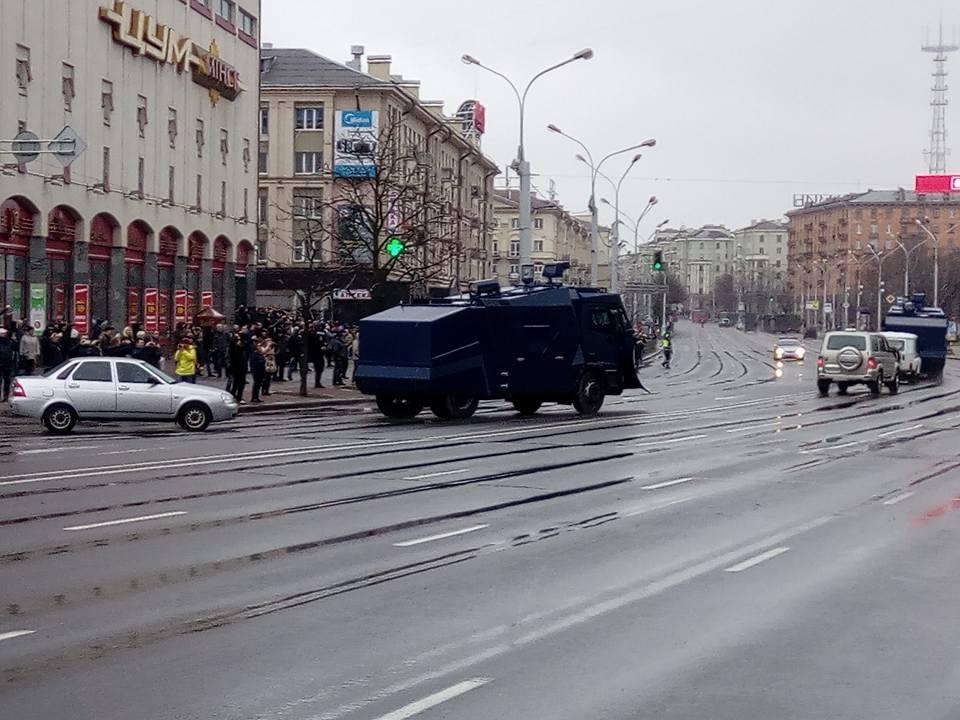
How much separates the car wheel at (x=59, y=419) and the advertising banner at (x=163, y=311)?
27.8 meters

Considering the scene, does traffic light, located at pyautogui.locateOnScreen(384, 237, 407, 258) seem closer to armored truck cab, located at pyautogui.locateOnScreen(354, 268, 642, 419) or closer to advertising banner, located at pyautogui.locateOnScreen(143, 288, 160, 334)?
armored truck cab, located at pyautogui.locateOnScreen(354, 268, 642, 419)

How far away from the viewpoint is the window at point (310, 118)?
81375 mm

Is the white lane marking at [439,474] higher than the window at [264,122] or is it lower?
lower

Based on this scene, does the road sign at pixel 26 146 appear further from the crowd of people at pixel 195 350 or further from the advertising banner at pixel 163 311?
the advertising banner at pixel 163 311

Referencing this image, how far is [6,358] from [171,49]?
24653mm

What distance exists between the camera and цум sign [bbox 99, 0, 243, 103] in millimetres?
48781

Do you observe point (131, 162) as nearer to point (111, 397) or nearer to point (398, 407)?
point (398, 407)

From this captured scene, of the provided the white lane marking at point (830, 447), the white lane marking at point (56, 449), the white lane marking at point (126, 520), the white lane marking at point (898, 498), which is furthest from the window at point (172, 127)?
the white lane marking at point (126, 520)

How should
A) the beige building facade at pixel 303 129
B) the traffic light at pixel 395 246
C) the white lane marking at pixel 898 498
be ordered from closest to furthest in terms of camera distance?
the white lane marking at pixel 898 498 → the traffic light at pixel 395 246 → the beige building facade at pixel 303 129

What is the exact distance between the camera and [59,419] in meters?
27.0

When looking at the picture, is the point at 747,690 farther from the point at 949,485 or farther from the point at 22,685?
the point at 949,485

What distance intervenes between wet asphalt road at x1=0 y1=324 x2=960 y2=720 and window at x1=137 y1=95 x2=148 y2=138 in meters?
30.1

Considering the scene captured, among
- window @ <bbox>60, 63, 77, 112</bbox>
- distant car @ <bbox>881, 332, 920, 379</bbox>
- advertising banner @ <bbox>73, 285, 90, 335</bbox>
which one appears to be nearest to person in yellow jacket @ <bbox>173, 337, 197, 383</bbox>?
advertising banner @ <bbox>73, 285, 90, 335</bbox>

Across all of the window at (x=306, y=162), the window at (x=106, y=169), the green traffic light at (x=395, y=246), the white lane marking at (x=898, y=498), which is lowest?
the white lane marking at (x=898, y=498)
